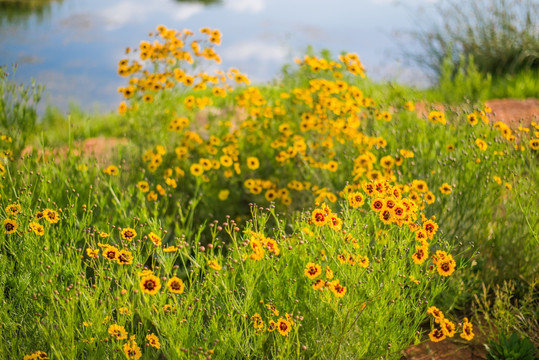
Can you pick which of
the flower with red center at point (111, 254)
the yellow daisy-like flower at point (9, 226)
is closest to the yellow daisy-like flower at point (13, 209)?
the yellow daisy-like flower at point (9, 226)

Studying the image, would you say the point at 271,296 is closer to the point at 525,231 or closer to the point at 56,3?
the point at 525,231

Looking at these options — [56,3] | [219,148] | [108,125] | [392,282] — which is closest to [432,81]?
[108,125]

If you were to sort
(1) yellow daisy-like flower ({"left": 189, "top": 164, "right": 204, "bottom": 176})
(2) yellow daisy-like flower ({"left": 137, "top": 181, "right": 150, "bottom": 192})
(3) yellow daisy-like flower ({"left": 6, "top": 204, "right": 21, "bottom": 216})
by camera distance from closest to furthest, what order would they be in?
1. (3) yellow daisy-like flower ({"left": 6, "top": 204, "right": 21, "bottom": 216})
2. (2) yellow daisy-like flower ({"left": 137, "top": 181, "right": 150, "bottom": 192})
3. (1) yellow daisy-like flower ({"left": 189, "top": 164, "right": 204, "bottom": 176})

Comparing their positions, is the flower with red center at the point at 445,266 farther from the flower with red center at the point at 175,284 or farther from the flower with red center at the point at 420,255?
the flower with red center at the point at 175,284

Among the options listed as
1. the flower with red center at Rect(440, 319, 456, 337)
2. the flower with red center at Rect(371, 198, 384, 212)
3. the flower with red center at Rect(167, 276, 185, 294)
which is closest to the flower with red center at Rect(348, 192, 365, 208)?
the flower with red center at Rect(371, 198, 384, 212)

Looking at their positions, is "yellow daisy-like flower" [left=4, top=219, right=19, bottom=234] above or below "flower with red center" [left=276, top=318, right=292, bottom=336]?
above

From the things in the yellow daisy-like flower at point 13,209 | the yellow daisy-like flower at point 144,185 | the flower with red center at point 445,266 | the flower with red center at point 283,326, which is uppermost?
the yellow daisy-like flower at point 13,209

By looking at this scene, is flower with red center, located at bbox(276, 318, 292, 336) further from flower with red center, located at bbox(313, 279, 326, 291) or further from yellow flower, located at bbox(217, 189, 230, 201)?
yellow flower, located at bbox(217, 189, 230, 201)

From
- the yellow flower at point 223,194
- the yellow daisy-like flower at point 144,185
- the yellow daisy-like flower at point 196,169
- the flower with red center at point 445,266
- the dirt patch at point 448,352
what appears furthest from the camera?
the yellow flower at point 223,194

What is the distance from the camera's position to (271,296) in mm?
2549

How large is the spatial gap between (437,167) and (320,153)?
3.24ft

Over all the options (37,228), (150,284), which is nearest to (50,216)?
(37,228)

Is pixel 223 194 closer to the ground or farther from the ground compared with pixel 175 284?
closer to the ground

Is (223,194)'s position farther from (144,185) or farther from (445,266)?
(445,266)
